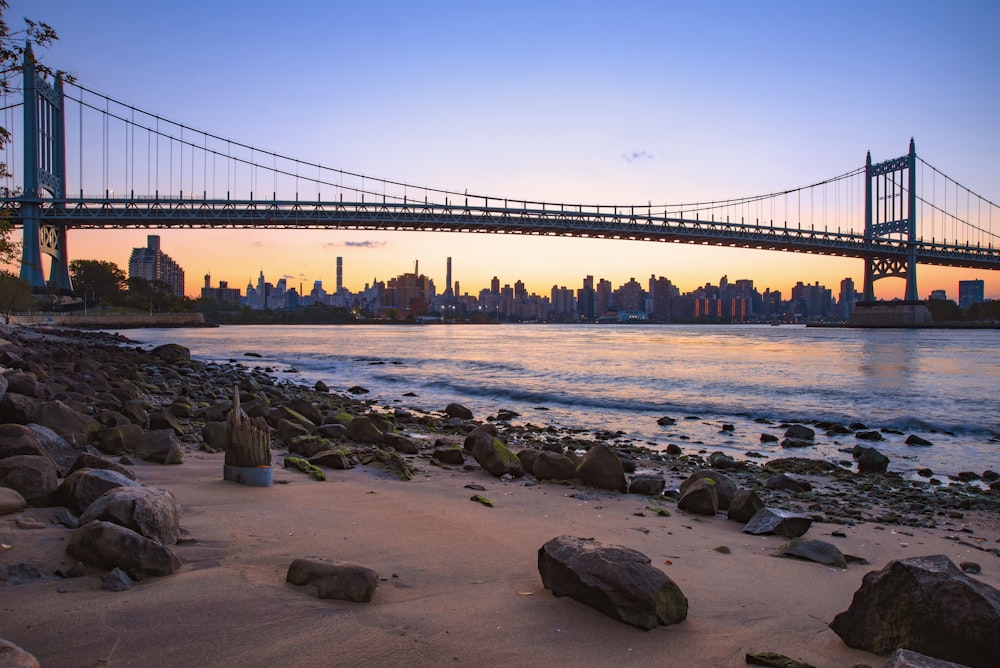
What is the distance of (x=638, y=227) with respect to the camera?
177ft

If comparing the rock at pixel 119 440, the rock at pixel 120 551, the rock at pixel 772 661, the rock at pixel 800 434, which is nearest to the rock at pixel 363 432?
the rock at pixel 119 440

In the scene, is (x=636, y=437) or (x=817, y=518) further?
(x=636, y=437)

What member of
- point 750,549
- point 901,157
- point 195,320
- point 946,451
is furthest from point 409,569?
point 195,320

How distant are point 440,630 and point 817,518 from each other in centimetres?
332

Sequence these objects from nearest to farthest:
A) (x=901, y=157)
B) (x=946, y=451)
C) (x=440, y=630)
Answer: (x=440, y=630), (x=946, y=451), (x=901, y=157)

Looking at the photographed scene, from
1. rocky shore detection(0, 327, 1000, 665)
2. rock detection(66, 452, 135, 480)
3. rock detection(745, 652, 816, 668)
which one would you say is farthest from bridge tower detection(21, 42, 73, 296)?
rock detection(745, 652, 816, 668)

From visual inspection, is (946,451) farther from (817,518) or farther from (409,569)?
(409,569)

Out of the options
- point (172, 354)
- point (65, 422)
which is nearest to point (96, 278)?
point (172, 354)

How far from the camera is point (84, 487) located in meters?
3.04

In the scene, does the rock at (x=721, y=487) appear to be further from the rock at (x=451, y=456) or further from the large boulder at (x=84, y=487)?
the large boulder at (x=84, y=487)

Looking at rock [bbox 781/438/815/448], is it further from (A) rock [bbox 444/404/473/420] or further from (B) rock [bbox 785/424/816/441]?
(A) rock [bbox 444/404/473/420]

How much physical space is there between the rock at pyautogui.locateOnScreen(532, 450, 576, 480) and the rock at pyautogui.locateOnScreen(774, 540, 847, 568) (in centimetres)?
209

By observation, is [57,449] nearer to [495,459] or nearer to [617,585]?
[495,459]

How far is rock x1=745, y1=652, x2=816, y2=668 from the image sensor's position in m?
2.08
